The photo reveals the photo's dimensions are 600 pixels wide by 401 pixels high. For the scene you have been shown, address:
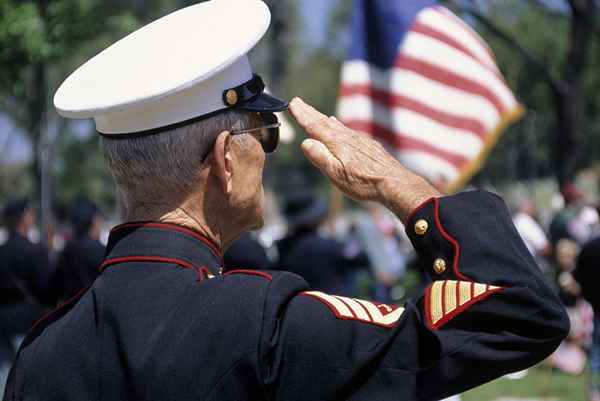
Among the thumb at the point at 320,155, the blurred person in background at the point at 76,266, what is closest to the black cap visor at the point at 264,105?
the thumb at the point at 320,155

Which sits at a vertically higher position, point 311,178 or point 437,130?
point 437,130

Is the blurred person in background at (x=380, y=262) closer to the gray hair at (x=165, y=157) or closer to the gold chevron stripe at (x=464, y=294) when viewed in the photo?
the gray hair at (x=165, y=157)

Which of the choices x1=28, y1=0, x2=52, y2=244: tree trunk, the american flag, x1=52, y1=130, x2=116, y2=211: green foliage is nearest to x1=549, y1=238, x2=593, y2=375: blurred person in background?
the american flag

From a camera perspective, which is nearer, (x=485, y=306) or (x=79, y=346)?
(x=485, y=306)

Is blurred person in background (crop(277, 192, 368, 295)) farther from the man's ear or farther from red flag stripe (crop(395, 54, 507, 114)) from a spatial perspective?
the man's ear

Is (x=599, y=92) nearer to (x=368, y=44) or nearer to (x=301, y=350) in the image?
(x=368, y=44)

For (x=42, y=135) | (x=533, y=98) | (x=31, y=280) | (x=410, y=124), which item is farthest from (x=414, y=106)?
(x=533, y=98)

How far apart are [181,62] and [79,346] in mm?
582

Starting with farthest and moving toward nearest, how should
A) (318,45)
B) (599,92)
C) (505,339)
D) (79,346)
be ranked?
(318,45)
(599,92)
(79,346)
(505,339)

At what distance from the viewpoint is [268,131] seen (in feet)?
7.02

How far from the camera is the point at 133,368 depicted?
1.79 meters

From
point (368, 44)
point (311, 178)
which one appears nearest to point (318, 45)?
point (311, 178)

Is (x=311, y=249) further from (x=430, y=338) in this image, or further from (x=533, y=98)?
(x=533, y=98)

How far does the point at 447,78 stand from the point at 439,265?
5369 millimetres
